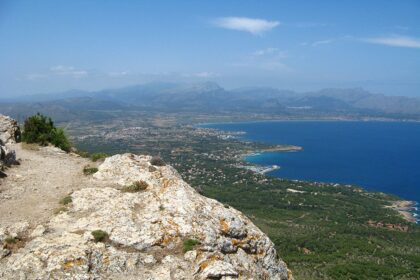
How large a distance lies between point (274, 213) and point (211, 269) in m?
98.0

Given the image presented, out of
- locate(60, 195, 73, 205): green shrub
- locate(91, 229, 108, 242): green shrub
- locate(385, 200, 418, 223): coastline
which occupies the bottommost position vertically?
locate(385, 200, 418, 223): coastline

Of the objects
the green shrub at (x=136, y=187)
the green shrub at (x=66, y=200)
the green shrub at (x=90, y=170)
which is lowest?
the green shrub at (x=66, y=200)

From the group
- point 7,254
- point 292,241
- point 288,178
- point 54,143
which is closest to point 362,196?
point 288,178

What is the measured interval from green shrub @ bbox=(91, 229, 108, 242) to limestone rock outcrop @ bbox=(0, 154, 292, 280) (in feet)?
0.14

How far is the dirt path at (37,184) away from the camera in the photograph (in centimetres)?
1370

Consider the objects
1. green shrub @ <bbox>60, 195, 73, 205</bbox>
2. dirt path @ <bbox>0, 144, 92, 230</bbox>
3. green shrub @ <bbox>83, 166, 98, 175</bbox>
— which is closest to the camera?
dirt path @ <bbox>0, 144, 92, 230</bbox>

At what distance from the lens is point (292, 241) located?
76.9m

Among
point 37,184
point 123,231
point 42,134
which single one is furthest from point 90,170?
point 42,134

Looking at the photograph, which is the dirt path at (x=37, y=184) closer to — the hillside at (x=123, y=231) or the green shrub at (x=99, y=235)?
the hillside at (x=123, y=231)

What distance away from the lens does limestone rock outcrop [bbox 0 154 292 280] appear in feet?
36.1

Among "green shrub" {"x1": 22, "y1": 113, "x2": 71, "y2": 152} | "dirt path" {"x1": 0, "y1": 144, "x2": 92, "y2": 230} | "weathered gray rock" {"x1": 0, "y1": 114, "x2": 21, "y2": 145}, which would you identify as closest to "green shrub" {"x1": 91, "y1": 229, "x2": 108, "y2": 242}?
"dirt path" {"x1": 0, "y1": 144, "x2": 92, "y2": 230}

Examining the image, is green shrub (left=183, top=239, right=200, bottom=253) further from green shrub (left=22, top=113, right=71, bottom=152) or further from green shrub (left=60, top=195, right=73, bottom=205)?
green shrub (left=22, top=113, right=71, bottom=152)

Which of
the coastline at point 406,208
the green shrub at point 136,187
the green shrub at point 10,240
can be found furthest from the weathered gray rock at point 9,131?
the coastline at point 406,208

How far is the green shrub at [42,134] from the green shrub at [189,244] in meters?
15.1
